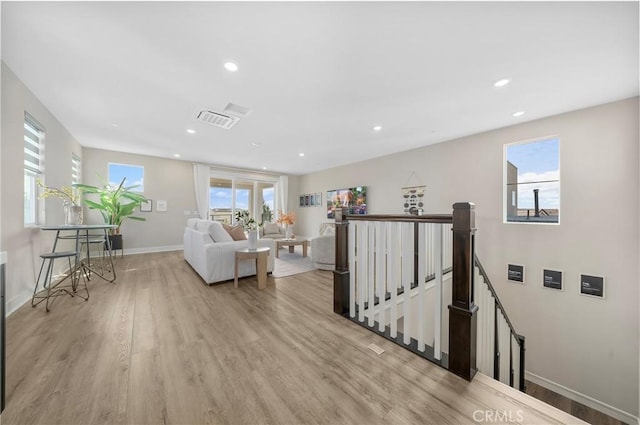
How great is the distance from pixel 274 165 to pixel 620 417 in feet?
25.2

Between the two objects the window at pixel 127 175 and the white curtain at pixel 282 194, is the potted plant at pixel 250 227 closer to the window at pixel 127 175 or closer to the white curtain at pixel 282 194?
the window at pixel 127 175

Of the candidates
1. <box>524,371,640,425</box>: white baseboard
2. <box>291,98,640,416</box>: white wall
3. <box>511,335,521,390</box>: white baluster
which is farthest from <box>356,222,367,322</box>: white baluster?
<box>524,371,640,425</box>: white baseboard

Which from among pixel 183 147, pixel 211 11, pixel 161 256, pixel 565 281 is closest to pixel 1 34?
pixel 211 11

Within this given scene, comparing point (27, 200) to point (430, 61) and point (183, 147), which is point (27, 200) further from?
point (430, 61)

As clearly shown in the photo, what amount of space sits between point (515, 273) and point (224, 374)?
432 centimetres

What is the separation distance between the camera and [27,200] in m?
2.79

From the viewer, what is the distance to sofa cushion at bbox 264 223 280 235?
21.0 ft

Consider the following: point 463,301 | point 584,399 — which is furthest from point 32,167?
point 584,399

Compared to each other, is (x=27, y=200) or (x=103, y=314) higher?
(x=27, y=200)

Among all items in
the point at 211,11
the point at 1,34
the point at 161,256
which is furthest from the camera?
the point at 161,256

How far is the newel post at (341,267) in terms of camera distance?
2.36 metres

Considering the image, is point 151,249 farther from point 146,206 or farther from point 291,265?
point 291,265

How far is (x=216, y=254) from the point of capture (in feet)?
10.9

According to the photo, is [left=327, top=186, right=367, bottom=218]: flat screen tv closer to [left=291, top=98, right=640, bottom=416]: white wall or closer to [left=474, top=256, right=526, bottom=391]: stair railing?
[left=291, top=98, right=640, bottom=416]: white wall
